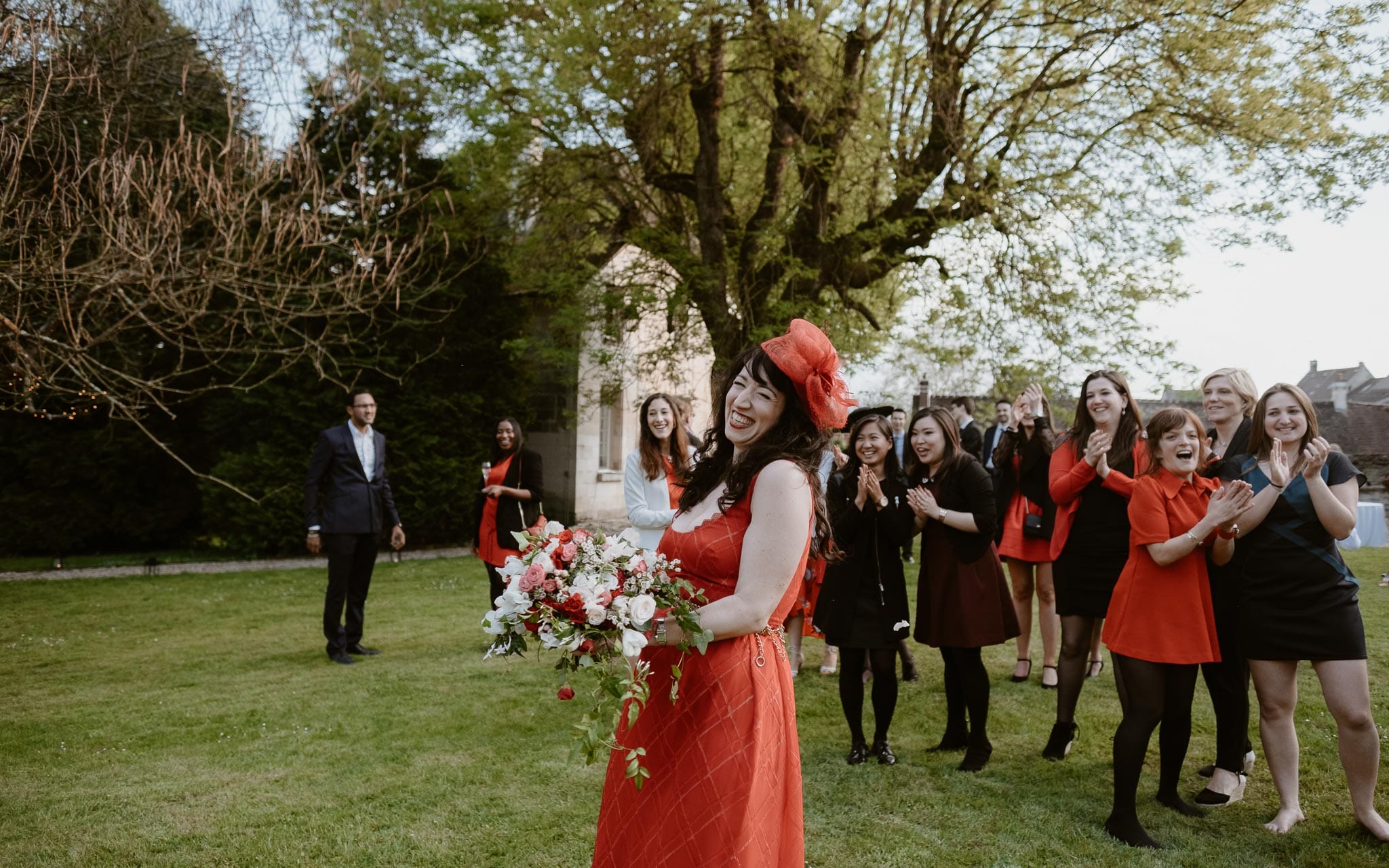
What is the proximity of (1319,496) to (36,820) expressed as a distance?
6.23 metres

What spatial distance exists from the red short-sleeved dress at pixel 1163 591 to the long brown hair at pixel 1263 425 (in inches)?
12.7

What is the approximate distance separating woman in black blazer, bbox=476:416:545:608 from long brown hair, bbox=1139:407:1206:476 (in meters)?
5.33

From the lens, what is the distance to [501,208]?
15.5 meters

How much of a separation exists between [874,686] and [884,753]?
16.4 inches

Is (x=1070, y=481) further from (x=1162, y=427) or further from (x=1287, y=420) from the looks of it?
(x=1287, y=420)

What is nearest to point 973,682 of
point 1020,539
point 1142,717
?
point 1142,717

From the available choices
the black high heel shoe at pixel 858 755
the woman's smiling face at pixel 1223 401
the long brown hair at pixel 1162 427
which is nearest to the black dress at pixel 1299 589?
the long brown hair at pixel 1162 427

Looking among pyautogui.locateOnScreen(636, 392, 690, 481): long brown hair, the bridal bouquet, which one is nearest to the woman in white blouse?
pyautogui.locateOnScreen(636, 392, 690, 481): long brown hair

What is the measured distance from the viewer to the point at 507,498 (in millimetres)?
8305

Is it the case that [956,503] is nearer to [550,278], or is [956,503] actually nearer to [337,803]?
[337,803]

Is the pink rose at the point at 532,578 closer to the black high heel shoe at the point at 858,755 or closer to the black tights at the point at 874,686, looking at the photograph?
the black tights at the point at 874,686

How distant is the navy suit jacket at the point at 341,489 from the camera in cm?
762

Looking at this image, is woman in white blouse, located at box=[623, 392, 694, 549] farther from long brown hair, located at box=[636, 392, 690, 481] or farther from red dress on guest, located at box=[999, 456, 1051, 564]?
red dress on guest, located at box=[999, 456, 1051, 564]

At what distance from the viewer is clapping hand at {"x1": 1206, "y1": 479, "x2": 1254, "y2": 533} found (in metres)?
3.84
